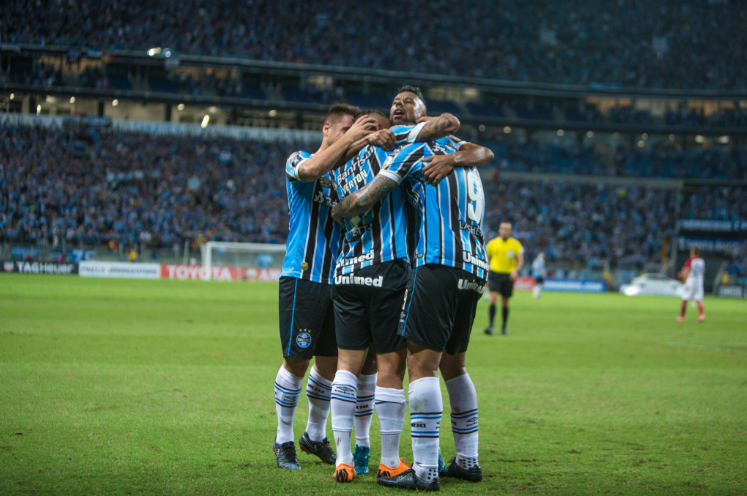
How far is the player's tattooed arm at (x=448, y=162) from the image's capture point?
16.1ft

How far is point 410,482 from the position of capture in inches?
189

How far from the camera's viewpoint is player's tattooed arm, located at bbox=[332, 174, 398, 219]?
15.8 feet

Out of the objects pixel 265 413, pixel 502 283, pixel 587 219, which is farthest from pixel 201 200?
pixel 265 413

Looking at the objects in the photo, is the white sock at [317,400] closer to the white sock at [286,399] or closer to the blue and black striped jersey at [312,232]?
the white sock at [286,399]

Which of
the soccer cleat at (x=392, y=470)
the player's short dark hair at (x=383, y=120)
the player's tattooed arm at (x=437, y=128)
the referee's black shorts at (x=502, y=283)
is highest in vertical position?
the player's short dark hair at (x=383, y=120)

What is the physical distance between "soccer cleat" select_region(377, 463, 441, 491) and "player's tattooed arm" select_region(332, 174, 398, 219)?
168 cm

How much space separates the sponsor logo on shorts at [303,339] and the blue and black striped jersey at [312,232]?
38cm

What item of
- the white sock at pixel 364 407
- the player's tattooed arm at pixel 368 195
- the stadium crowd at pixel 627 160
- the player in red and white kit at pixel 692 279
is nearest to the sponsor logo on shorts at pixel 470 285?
the player's tattooed arm at pixel 368 195

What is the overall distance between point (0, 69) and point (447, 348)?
52281 millimetres

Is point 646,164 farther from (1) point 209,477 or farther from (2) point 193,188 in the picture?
(1) point 209,477

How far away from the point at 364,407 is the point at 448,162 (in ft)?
6.20

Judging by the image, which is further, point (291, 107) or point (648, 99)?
point (648, 99)

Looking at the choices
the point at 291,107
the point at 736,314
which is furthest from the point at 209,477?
the point at 291,107

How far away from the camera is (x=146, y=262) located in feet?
121
